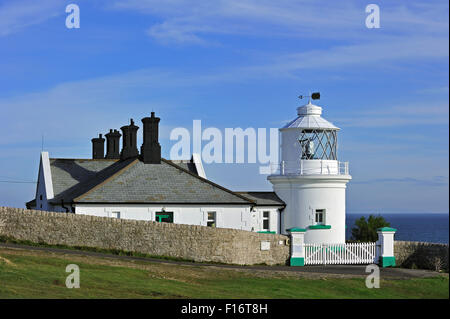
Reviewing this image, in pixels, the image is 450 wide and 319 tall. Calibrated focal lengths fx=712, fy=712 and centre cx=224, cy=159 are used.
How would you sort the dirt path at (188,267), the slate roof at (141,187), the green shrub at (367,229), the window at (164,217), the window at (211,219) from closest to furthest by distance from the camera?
1. the dirt path at (188,267)
2. the slate roof at (141,187)
3. the window at (164,217)
4. the window at (211,219)
5. the green shrub at (367,229)

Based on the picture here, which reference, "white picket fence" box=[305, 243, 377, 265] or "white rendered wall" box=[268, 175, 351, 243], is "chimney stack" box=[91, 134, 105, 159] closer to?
"white rendered wall" box=[268, 175, 351, 243]

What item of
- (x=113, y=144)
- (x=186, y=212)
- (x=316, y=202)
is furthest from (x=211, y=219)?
(x=113, y=144)

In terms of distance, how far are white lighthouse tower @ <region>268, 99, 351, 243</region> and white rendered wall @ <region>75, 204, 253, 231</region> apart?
241cm

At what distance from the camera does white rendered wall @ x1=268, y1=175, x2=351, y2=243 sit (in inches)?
1363

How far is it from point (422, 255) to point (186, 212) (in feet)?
36.2

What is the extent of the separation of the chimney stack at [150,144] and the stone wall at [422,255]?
41.6ft

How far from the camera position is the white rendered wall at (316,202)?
3462 centimetres

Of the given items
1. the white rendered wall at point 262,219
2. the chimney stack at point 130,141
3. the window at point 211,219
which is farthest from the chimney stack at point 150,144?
the white rendered wall at point 262,219

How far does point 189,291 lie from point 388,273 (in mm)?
11279

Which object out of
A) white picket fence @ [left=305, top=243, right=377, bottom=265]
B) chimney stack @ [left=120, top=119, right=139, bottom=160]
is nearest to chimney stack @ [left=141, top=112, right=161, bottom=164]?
chimney stack @ [left=120, top=119, right=139, bottom=160]

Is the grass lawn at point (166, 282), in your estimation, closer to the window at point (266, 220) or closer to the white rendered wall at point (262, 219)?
the white rendered wall at point (262, 219)

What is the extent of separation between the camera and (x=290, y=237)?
1246 inches

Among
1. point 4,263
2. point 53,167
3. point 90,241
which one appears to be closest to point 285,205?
point 90,241
